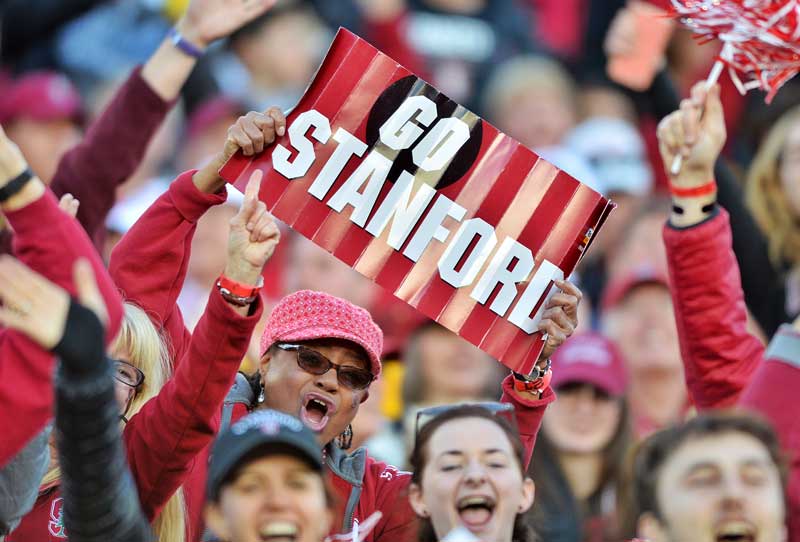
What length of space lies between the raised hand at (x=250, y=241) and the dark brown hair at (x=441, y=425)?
20.6 inches

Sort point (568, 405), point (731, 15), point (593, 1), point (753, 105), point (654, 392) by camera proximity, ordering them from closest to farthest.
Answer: point (731, 15)
point (568, 405)
point (654, 392)
point (753, 105)
point (593, 1)

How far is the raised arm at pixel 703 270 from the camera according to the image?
13.2 ft

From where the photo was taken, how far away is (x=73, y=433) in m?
3.30

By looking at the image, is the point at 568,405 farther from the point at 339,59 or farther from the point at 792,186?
the point at 339,59

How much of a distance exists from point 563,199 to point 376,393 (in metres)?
1.74

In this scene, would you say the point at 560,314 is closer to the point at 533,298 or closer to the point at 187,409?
the point at 533,298

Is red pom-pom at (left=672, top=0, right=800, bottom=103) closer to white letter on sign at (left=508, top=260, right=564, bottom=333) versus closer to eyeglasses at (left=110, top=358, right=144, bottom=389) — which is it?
white letter on sign at (left=508, top=260, right=564, bottom=333)

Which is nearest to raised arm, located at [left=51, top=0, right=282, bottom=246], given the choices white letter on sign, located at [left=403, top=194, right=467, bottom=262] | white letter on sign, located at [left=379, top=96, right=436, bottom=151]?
white letter on sign, located at [left=379, top=96, right=436, bottom=151]

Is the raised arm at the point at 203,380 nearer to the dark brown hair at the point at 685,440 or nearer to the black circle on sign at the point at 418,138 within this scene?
the black circle on sign at the point at 418,138

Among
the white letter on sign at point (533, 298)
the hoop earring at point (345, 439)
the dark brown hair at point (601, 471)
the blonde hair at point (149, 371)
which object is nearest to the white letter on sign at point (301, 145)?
the blonde hair at point (149, 371)

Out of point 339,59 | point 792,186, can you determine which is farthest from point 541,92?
point 339,59

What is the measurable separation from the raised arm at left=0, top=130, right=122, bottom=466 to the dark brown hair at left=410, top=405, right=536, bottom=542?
2.72 feet

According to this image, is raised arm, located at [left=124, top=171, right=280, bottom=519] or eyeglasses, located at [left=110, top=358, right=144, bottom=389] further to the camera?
eyeglasses, located at [left=110, top=358, right=144, bottom=389]

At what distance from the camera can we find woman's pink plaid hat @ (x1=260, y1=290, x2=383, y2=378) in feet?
14.3
